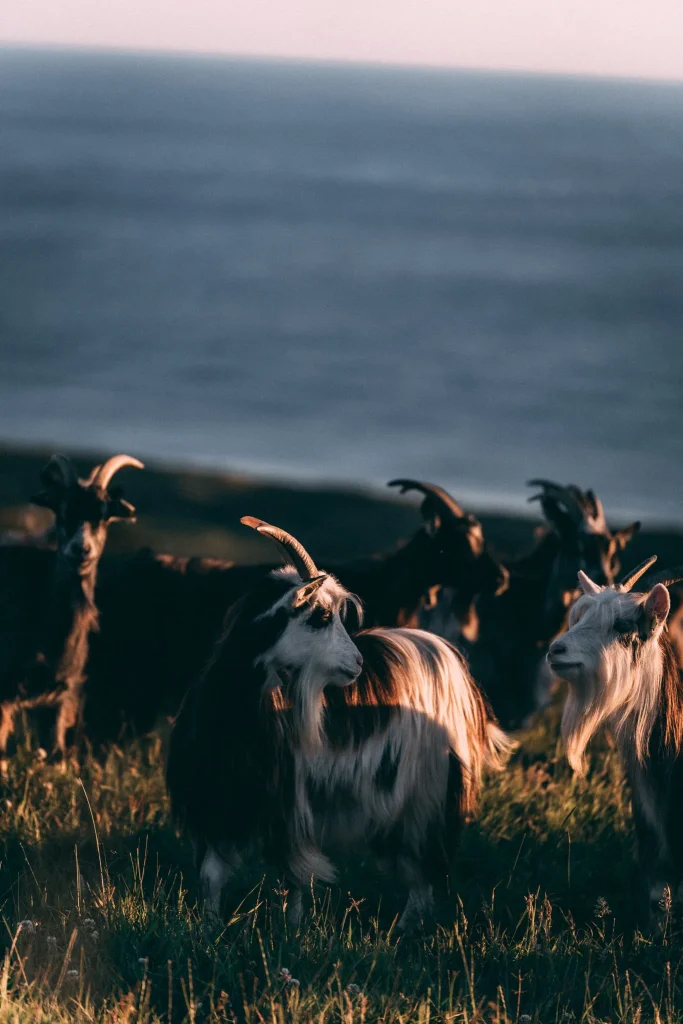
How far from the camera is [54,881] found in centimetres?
517

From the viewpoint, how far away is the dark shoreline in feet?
36.8

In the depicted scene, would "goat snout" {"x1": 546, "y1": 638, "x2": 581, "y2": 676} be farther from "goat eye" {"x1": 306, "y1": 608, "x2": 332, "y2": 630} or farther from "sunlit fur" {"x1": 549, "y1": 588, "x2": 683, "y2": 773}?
"goat eye" {"x1": 306, "y1": 608, "x2": 332, "y2": 630}

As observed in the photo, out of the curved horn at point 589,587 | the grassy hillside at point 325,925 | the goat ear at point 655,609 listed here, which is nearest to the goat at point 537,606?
the grassy hillside at point 325,925

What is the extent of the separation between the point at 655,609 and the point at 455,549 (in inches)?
82.0

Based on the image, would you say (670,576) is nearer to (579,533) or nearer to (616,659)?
(616,659)

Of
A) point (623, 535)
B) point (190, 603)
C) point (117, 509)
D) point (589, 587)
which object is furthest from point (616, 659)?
point (623, 535)

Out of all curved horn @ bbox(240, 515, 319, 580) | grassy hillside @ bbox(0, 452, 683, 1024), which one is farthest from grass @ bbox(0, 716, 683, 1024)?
curved horn @ bbox(240, 515, 319, 580)

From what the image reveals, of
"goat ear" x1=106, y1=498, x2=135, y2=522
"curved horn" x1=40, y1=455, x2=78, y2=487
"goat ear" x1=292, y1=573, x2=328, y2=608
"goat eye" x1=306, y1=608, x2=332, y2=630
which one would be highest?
"curved horn" x1=40, y1=455, x2=78, y2=487

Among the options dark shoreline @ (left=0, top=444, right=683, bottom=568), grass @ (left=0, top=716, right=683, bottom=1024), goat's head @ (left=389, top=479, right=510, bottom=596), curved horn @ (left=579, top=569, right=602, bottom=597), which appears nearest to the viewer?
grass @ (left=0, top=716, right=683, bottom=1024)

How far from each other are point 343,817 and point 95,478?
2.17 m

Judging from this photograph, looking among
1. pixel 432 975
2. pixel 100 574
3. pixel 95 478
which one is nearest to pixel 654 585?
pixel 432 975

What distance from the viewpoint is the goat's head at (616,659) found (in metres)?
4.67

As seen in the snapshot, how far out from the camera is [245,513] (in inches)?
499

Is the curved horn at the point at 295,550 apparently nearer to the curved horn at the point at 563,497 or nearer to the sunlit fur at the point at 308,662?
the sunlit fur at the point at 308,662
